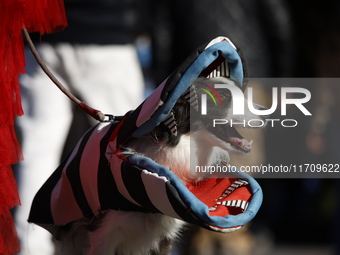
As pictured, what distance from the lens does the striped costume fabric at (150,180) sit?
209cm

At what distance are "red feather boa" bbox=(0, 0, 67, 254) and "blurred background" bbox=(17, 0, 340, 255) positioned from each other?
5.92 feet

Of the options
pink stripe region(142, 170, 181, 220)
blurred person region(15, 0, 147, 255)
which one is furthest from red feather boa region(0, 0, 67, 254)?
blurred person region(15, 0, 147, 255)

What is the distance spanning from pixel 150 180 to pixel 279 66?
3071 millimetres

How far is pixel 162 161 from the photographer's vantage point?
2.30 meters

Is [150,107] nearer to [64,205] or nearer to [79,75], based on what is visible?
[64,205]

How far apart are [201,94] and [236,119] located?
0.14 m

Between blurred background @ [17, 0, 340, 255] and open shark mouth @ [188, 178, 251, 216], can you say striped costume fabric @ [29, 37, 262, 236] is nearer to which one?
open shark mouth @ [188, 178, 251, 216]

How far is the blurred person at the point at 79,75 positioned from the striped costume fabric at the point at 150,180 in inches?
26.2

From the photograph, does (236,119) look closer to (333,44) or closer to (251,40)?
(251,40)

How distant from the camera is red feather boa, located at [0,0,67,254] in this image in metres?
2.29

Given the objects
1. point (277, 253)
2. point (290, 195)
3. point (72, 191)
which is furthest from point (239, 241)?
point (72, 191)

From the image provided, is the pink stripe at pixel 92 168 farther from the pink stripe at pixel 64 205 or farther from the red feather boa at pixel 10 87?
the red feather boa at pixel 10 87

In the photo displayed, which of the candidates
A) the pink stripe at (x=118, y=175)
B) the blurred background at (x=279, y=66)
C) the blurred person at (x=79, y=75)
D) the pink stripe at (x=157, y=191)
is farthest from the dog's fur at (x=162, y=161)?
the blurred background at (x=279, y=66)

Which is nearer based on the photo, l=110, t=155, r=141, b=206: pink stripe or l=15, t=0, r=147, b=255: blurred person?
l=110, t=155, r=141, b=206: pink stripe
